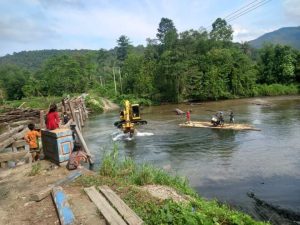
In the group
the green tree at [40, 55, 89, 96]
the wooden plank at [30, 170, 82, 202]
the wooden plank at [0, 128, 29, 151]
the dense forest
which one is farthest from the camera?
the green tree at [40, 55, 89, 96]

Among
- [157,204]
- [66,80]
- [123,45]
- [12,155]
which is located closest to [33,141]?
[12,155]

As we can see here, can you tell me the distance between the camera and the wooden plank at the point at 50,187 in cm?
858

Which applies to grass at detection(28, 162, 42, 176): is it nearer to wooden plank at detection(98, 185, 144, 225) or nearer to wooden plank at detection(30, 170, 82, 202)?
wooden plank at detection(30, 170, 82, 202)

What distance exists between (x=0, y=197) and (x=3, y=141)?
16.9ft

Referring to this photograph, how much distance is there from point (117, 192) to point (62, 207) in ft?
5.32

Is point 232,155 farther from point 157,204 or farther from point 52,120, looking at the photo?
point 157,204

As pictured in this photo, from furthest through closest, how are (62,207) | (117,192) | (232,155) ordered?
(232,155) < (117,192) < (62,207)

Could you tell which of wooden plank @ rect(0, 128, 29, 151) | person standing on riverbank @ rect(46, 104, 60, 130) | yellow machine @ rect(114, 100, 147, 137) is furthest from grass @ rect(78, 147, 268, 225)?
yellow machine @ rect(114, 100, 147, 137)

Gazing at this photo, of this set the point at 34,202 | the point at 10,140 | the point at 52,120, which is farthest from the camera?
the point at 10,140

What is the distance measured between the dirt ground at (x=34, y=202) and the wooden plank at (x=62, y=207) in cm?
14

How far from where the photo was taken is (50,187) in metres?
9.11

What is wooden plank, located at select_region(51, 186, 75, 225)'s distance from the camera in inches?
284

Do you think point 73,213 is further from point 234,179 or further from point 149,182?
point 234,179

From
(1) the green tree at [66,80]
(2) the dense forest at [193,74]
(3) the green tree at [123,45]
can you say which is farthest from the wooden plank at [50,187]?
(3) the green tree at [123,45]
